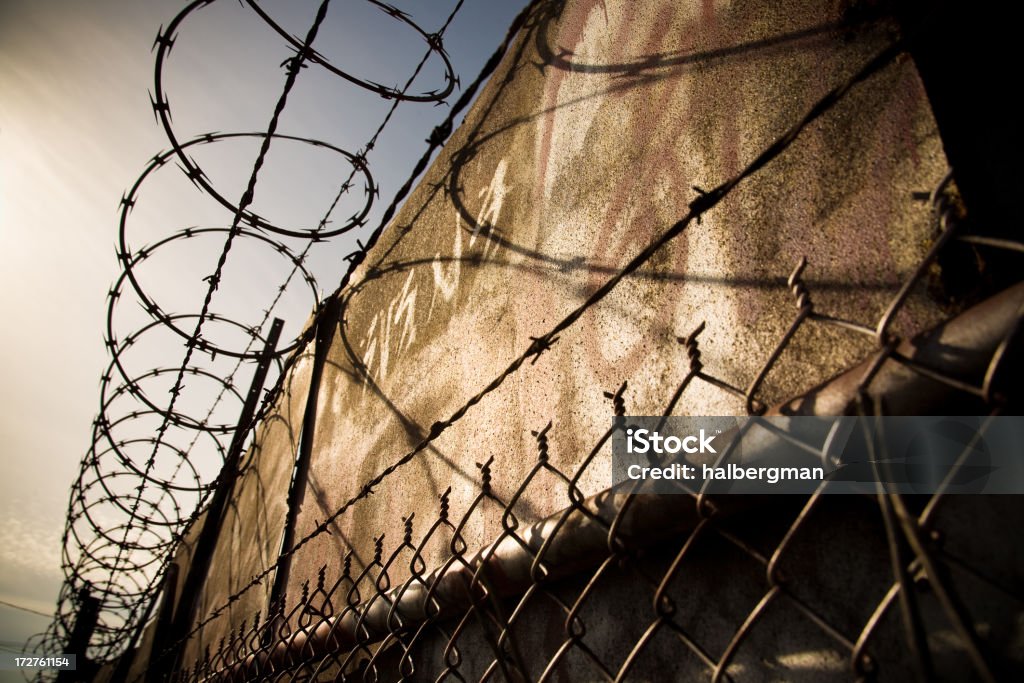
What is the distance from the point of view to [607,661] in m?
1.32

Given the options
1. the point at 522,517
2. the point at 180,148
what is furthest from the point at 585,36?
the point at 180,148

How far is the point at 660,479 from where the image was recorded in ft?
3.73

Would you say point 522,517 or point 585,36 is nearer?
point 522,517

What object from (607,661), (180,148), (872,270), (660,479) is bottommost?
(607,661)

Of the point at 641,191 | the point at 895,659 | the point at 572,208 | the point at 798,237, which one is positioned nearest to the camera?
the point at 895,659

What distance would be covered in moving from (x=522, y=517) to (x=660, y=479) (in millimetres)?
768

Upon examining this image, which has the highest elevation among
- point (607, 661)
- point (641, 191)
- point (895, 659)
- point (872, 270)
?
point (641, 191)

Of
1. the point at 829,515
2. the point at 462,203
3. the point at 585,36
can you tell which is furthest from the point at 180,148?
the point at 829,515

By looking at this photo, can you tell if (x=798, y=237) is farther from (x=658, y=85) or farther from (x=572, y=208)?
(x=572, y=208)

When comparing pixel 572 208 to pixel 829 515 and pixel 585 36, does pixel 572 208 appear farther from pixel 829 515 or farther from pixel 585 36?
pixel 829 515

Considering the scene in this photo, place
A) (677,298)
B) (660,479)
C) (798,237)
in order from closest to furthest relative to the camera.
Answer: (660,479) → (798,237) → (677,298)

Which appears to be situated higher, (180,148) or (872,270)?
(180,148)

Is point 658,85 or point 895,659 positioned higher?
point 658,85

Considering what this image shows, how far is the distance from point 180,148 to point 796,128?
3.67 m
